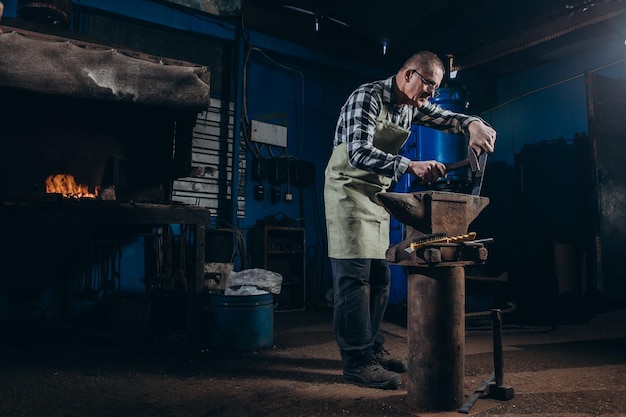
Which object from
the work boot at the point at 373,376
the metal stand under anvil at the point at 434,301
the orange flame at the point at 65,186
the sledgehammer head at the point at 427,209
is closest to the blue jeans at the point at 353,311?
the work boot at the point at 373,376

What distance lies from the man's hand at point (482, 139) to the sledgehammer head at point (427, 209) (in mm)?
404

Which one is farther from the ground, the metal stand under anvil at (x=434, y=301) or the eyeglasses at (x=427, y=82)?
the eyeglasses at (x=427, y=82)

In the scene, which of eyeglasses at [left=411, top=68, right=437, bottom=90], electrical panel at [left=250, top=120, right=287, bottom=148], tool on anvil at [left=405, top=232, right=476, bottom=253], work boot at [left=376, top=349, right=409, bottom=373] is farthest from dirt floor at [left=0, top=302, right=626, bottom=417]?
electrical panel at [left=250, top=120, right=287, bottom=148]

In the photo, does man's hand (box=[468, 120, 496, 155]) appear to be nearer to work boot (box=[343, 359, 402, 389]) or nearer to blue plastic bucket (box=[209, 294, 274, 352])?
work boot (box=[343, 359, 402, 389])

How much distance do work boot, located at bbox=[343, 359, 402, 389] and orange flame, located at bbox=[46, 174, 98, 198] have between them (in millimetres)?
2861

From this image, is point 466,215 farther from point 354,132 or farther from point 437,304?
point 354,132

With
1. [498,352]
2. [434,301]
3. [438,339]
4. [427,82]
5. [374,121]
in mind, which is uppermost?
[427,82]

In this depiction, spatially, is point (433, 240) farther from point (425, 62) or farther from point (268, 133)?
point (268, 133)

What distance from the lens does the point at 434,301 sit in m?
2.03

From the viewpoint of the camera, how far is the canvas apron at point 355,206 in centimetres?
258

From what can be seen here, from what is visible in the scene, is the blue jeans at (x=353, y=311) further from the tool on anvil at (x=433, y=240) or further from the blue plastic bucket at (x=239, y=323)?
the blue plastic bucket at (x=239, y=323)

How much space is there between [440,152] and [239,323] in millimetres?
3294

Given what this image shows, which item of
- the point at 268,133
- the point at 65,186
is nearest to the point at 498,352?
the point at 65,186

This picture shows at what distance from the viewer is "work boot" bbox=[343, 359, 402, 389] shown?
95.4 inches
